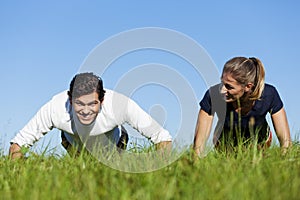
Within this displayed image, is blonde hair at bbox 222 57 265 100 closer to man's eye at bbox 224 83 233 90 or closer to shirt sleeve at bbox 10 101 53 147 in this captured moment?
man's eye at bbox 224 83 233 90

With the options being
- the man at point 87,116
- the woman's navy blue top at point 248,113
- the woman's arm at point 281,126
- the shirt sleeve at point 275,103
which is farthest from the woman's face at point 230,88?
Answer: the man at point 87,116

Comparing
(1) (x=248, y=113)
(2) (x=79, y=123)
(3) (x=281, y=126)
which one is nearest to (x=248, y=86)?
(1) (x=248, y=113)

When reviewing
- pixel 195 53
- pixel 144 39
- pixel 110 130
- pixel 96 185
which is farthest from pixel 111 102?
pixel 96 185

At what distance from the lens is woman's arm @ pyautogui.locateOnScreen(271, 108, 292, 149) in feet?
17.7

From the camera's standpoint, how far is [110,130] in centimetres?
615

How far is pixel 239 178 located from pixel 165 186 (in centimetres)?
51

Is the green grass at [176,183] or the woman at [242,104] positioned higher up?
the woman at [242,104]

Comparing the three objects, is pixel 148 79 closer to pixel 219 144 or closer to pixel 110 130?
pixel 110 130

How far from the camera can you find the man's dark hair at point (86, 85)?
5.77 metres

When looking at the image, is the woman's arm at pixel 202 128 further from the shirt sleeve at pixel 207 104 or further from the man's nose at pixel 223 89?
the man's nose at pixel 223 89

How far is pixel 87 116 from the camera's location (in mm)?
5785

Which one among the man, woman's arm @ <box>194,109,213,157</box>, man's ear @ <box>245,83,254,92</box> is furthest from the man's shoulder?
man's ear @ <box>245,83,254,92</box>

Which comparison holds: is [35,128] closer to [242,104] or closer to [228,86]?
[228,86]

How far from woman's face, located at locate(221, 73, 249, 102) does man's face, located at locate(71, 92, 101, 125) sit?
5.31 ft
